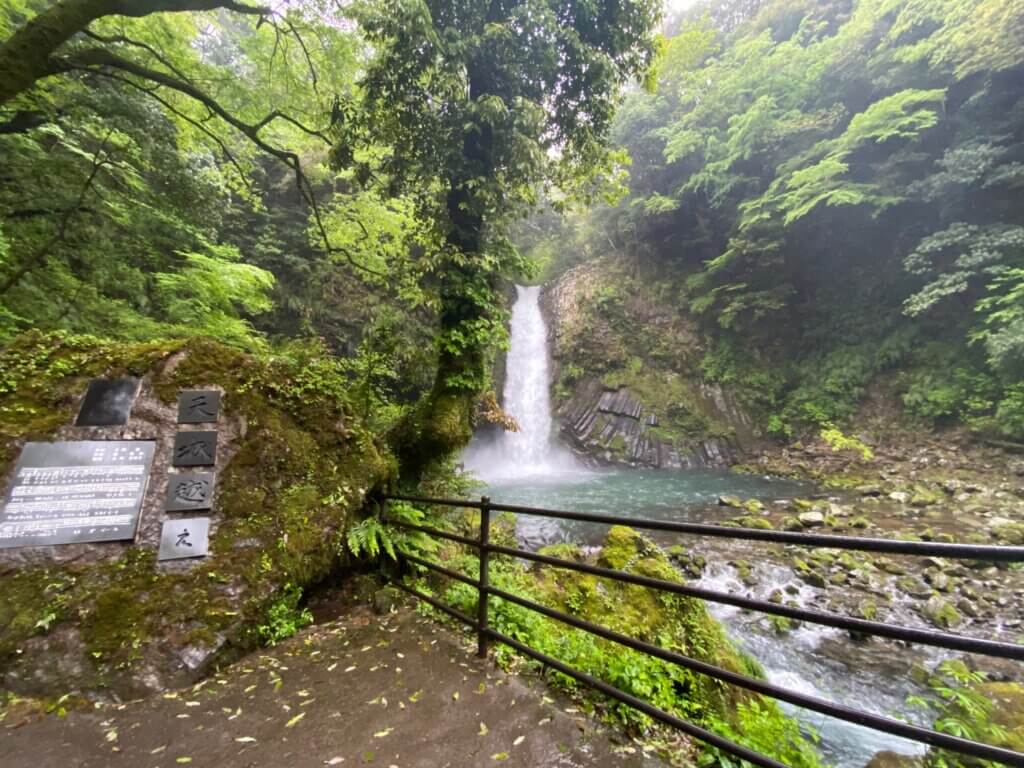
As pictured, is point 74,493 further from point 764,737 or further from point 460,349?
point 764,737

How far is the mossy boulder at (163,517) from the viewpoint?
8.26 ft

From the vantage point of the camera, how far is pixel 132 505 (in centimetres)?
292

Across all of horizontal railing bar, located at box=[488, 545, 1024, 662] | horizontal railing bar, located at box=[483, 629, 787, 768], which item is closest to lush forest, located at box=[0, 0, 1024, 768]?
horizontal railing bar, located at box=[483, 629, 787, 768]

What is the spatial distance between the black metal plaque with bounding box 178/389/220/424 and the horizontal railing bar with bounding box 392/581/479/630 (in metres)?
2.01

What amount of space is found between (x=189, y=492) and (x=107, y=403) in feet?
2.86

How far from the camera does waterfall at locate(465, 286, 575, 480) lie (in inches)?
651

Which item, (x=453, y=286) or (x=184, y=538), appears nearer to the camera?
(x=184, y=538)

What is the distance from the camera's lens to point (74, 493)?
282 centimetres

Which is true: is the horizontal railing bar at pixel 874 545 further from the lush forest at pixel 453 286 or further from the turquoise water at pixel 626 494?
the turquoise water at pixel 626 494

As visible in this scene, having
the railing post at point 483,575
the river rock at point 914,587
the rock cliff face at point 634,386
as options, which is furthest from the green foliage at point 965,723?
the rock cliff face at point 634,386

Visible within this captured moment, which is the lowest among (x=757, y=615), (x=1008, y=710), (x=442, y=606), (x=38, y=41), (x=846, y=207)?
(x=757, y=615)

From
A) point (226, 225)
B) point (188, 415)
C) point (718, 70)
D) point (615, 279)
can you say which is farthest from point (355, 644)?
point (718, 70)

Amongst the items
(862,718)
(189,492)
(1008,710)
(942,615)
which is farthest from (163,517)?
(942,615)

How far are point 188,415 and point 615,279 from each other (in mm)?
20345
